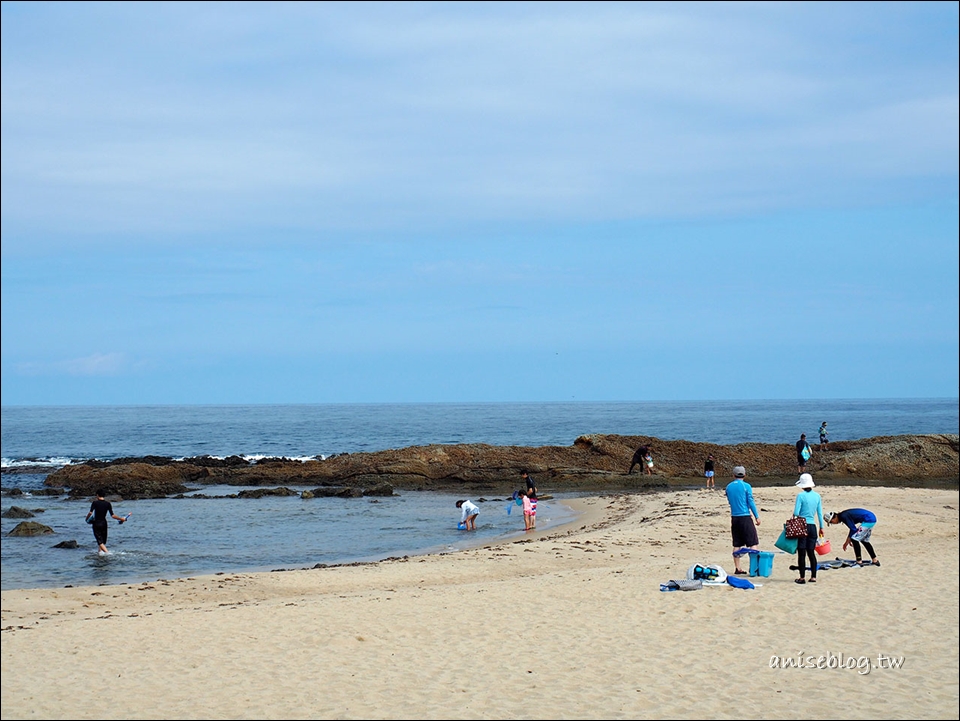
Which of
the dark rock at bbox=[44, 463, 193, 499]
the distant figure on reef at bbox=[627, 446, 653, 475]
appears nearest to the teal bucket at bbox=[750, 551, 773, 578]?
the distant figure on reef at bbox=[627, 446, 653, 475]

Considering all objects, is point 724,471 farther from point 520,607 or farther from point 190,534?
point 520,607

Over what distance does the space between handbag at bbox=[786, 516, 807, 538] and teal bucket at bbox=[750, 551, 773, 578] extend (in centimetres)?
90

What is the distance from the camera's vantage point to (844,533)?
1936 cm

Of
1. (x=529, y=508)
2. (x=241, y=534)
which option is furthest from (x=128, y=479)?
(x=529, y=508)

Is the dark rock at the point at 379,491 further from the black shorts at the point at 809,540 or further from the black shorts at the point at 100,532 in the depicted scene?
the black shorts at the point at 809,540

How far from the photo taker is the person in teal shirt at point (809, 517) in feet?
43.3

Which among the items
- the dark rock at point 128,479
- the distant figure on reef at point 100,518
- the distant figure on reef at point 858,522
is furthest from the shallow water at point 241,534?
the distant figure on reef at point 858,522

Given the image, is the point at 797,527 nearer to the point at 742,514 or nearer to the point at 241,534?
the point at 742,514

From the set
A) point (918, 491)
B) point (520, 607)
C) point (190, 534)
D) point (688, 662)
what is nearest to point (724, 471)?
point (918, 491)

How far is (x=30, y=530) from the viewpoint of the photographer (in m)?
24.5

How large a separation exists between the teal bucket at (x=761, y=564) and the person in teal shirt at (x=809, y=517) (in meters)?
0.61

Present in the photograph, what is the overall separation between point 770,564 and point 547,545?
666 centimetres

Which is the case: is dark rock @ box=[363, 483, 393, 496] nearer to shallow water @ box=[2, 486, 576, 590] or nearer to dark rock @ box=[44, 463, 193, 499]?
shallow water @ box=[2, 486, 576, 590]

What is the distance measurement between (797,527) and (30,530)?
69.8ft
